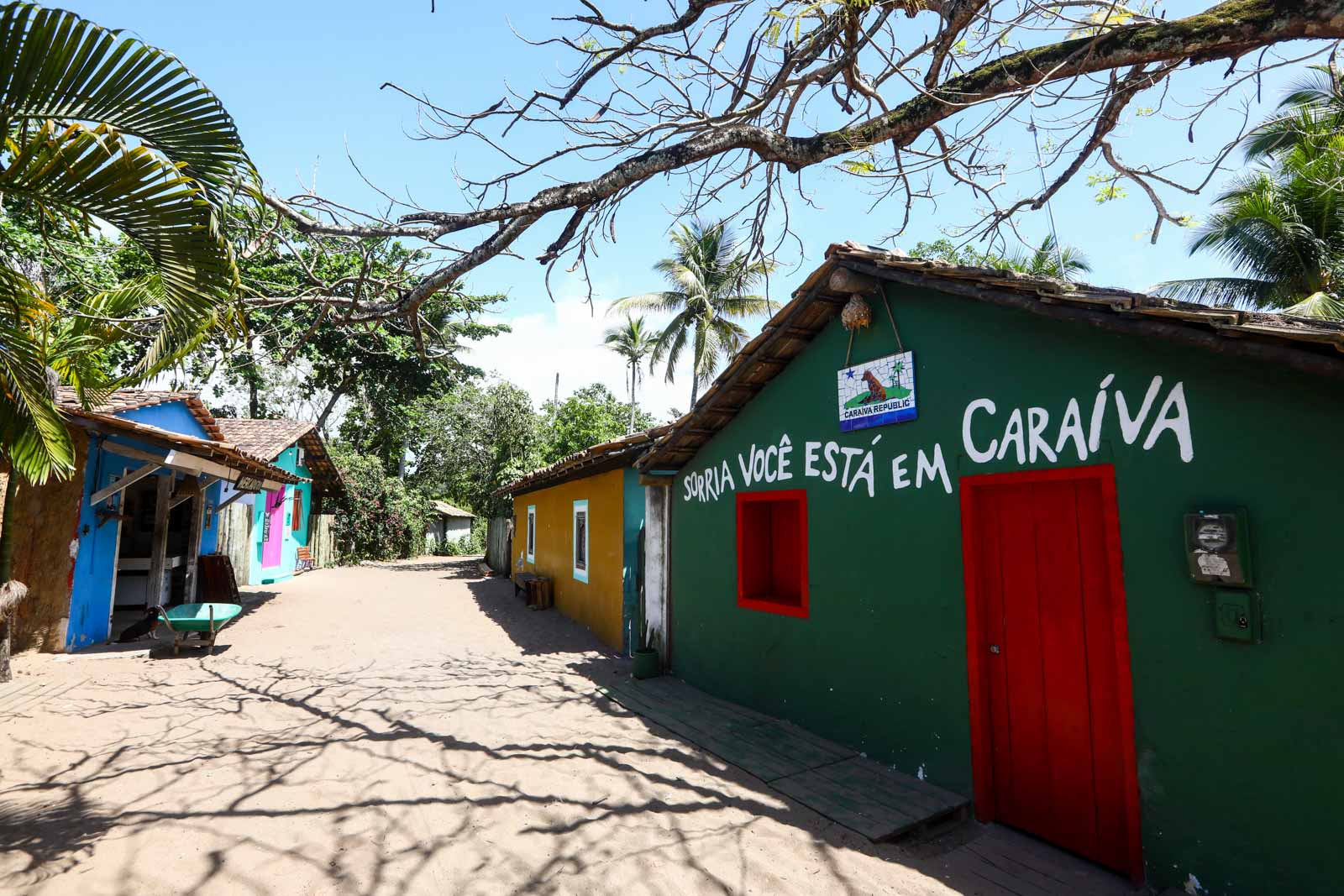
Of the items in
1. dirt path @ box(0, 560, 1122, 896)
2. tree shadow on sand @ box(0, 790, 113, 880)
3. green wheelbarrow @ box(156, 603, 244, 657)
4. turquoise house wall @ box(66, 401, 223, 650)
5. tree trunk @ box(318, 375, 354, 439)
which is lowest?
dirt path @ box(0, 560, 1122, 896)

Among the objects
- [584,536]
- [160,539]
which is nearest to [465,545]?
[160,539]

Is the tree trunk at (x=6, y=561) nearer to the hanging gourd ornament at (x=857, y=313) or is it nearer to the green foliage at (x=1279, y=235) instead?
the hanging gourd ornament at (x=857, y=313)

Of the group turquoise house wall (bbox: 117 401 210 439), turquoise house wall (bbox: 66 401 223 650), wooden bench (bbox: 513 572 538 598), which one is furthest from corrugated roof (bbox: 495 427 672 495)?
turquoise house wall (bbox: 117 401 210 439)

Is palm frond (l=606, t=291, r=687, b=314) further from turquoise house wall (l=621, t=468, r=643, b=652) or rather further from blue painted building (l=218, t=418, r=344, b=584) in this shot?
turquoise house wall (l=621, t=468, r=643, b=652)

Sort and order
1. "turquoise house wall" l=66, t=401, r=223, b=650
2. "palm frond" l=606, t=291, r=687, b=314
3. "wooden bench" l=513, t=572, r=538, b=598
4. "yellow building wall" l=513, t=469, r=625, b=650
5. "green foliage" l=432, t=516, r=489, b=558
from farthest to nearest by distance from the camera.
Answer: "green foliage" l=432, t=516, r=489, b=558 → "palm frond" l=606, t=291, r=687, b=314 → "wooden bench" l=513, t=572, r=538, b=598 → "yellow building wall" l=513, t=469, r=625, b=650 → "turquoise house wall" l=66, t=401, r=223, b=650

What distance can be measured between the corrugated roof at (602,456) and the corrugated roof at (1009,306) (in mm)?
1005

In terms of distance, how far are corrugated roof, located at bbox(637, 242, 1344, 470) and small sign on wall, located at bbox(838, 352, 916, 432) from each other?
61cm

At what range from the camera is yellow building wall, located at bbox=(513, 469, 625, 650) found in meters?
9.62

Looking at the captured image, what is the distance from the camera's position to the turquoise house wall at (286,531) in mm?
17406

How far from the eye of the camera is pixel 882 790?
14.3 ft

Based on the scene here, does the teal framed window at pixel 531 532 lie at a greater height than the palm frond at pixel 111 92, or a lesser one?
lesser

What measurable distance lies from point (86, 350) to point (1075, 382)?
7.29 meters

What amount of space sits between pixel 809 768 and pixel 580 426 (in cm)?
2134

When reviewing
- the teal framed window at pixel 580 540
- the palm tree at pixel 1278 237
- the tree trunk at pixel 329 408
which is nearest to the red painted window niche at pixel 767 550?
the teal framed window at pixel 580 540
